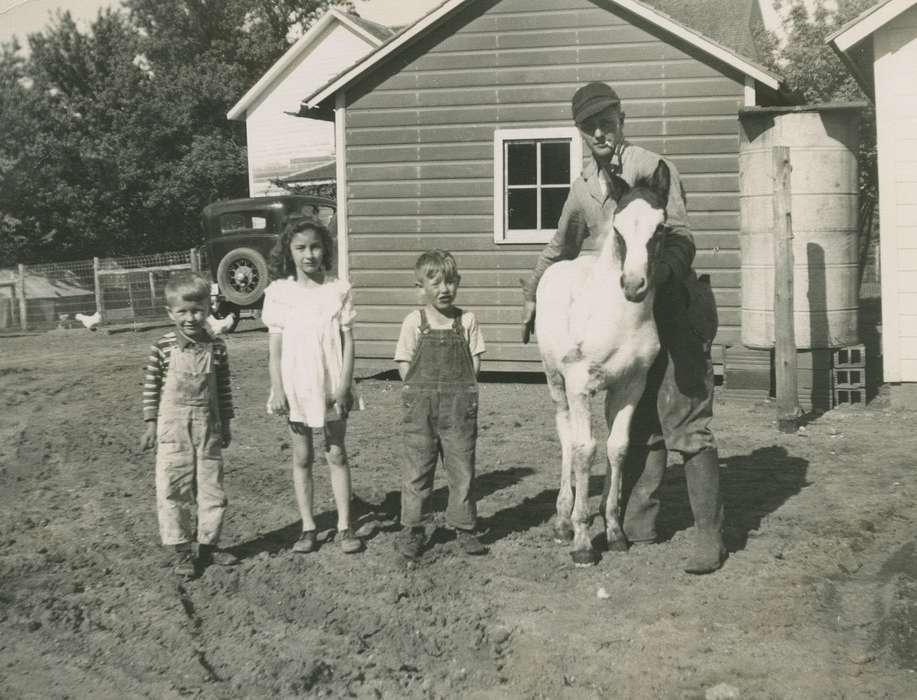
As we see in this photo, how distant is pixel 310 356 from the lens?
17.4ft

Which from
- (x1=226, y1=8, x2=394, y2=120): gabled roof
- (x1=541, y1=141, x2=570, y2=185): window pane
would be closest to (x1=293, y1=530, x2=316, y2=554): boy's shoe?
(x1=541, y1=141, x2=570, y2=185): window pane

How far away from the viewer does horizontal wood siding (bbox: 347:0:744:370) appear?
37.7 ft

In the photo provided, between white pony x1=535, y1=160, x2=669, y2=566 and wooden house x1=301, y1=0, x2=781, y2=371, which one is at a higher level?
wooden house x1=301, y1=0, x2=781, y2=371

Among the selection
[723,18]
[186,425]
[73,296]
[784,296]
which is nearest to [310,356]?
[186,425]

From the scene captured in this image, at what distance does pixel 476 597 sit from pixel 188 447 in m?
1.66

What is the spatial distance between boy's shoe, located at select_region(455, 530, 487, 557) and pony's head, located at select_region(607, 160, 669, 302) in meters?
1.62

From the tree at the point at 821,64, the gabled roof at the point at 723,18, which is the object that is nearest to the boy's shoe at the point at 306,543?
the tree at the point at 821,64

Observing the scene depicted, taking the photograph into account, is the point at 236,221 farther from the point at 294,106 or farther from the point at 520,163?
the point at 294,106

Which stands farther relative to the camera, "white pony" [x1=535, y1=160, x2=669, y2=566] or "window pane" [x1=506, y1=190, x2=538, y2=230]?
"window pane" [x1=506, y1=190, x2=538, y2=230]

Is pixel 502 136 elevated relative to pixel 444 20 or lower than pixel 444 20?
lower

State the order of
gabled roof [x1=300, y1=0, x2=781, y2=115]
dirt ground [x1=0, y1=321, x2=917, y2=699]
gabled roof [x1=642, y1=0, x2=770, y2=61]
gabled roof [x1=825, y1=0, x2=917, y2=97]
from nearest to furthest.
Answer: dirt ground [x1=0, y1=321, x2=917, y2=699] < gabled roof [x1=825, y1=0, x2=917, y2=97] < gabled roof [x1=300, y1=0, x2=781, y2=115] < gabled roof [x1=642, y1=0, x2=770, y2=61]

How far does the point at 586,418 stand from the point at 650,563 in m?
0.78

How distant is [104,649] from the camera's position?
4133mm

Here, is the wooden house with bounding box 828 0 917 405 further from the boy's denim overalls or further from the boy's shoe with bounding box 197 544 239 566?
the boy's shoe with bounding box 197 544 239 566
